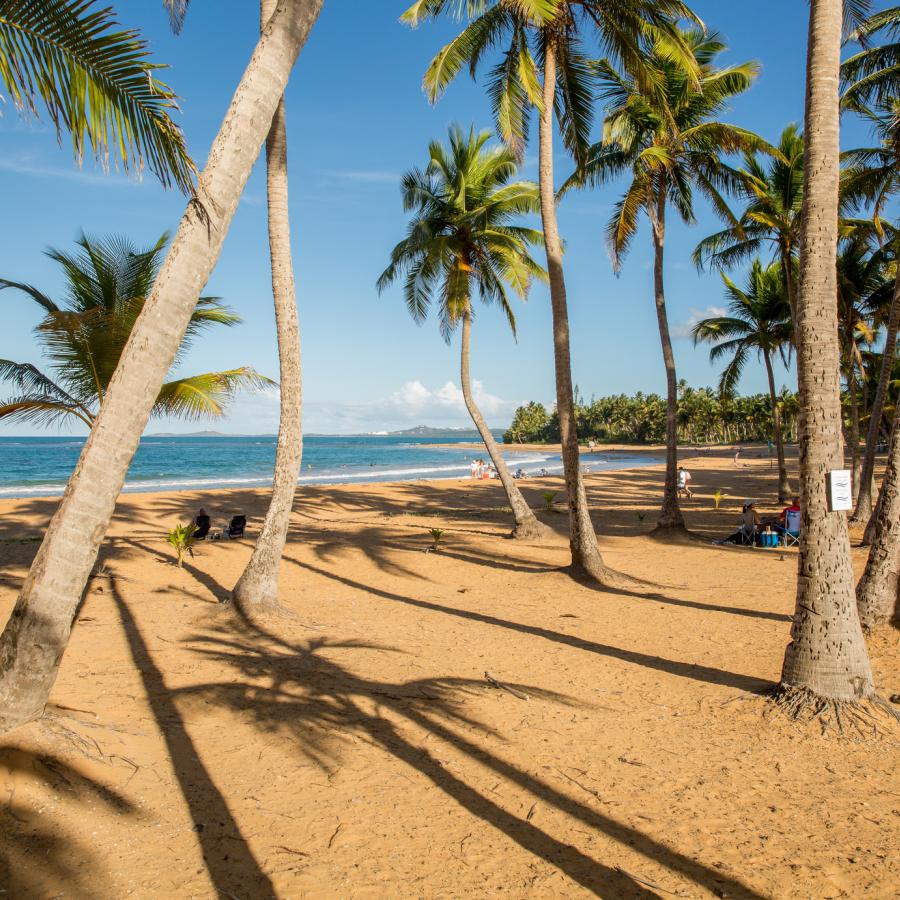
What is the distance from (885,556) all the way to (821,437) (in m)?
2.11

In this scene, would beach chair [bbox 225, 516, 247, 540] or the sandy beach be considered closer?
the sandy beach

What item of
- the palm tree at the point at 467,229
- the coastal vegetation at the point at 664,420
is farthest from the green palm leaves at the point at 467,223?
the coastal vegetation at the point at 664,420

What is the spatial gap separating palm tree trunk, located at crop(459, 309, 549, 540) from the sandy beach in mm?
4769

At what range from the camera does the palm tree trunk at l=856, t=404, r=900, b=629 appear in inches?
231

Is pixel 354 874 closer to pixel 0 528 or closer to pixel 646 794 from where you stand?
pixel 646 794

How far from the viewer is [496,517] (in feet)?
59.1

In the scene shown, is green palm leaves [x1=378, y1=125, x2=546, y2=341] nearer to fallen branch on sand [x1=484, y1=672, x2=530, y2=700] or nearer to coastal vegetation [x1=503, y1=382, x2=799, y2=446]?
fallen branch on sand [x1=484, y1=672, x2=530, y2=700]

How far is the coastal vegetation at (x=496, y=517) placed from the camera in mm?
3598

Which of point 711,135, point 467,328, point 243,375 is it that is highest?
point 711,135

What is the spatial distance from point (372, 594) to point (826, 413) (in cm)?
636

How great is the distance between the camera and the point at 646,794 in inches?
149

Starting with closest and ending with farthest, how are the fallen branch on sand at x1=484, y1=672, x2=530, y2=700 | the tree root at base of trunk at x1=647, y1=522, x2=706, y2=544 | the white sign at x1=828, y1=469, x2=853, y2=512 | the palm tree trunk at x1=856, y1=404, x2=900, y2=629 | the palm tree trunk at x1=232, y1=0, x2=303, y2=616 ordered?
the white sign at x1=828, y1=469, x2=853, y2=512 < the fallen branch on sand at x1=484, y1=672, x2=530, y2=700 < the palm tree trunk at x1=856, y1=404, x2=900, y2=629 < the palm tree trunk at x1=232, y1=0, x2=303, y2=616 < the tree root at base of trunk at x1=647, y1=522, x2=706, y2=544

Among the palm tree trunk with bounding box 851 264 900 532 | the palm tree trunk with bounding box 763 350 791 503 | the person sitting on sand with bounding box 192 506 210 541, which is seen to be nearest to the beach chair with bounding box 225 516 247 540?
the person sitting on sand with bounding box 192 506 210 541

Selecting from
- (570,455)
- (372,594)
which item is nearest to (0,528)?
(372,594)
